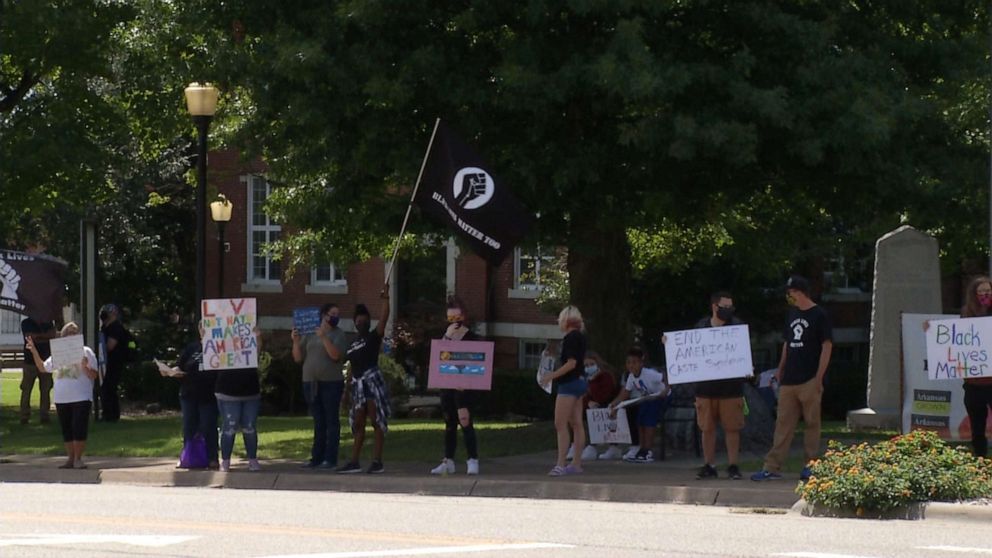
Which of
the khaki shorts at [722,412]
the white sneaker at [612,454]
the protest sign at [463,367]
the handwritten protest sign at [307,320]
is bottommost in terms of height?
the white sneaker at [612,454]

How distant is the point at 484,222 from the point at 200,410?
13.1 ft

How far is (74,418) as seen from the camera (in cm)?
1869

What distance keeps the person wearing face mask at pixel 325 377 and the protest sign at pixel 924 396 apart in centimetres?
656

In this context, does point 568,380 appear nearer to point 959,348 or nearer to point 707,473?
point 707,473

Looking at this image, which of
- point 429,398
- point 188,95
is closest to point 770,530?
point 188,95

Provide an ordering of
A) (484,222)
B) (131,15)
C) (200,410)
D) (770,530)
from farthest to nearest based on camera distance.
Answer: (131,15)
(200,410)
(484,222)
(770,530)

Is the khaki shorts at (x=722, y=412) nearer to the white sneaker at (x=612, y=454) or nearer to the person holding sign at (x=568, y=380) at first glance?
the person holding sign at (x=568, y=380)

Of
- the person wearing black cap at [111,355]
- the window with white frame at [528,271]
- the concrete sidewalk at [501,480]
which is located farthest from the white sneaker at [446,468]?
the window with white frame at [528,271]

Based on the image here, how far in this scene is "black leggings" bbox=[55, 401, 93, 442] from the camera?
1862 centimetres

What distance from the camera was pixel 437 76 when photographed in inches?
688

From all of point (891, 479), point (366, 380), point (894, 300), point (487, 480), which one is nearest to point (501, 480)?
point (487, 480)

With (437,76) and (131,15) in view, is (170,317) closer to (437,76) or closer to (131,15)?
(131,15)

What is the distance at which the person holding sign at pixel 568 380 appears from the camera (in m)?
15.9

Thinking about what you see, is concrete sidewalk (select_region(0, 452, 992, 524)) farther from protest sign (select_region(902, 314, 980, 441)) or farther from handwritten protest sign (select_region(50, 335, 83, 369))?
protest sign (select_region(902, 314, 980, 441))
